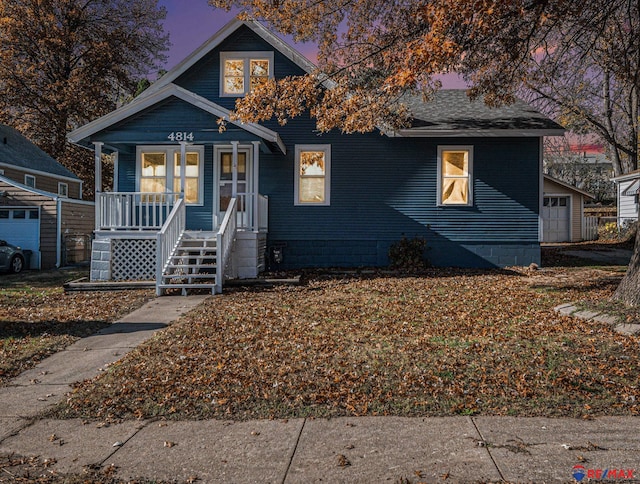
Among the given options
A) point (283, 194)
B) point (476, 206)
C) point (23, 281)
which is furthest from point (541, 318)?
point (23, 281)

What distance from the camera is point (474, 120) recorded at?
14.6 metres

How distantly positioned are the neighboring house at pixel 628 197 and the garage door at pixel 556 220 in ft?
8.82

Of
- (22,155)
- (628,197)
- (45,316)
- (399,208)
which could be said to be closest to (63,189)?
(22,155)

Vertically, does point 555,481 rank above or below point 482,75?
below

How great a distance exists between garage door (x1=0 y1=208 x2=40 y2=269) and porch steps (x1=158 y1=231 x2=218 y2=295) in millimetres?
8838

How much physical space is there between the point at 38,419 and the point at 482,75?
35.4 feet

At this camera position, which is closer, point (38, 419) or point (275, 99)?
point (38, 419)

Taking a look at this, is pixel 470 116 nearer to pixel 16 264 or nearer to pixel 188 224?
pixel 188 224

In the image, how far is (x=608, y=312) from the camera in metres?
7.29

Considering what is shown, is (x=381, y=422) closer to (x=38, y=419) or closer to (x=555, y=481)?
(x=555, y=481)

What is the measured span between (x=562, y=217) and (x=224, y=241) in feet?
70.7

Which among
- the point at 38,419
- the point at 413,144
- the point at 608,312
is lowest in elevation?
the point at 38,419

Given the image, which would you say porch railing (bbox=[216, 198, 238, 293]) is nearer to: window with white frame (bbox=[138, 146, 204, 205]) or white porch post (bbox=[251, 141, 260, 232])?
white porch post (bbox=[251, 141, 260, 232])

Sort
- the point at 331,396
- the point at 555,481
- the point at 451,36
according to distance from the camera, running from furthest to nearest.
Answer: the point at 451,36 < the point at 331,396 < the point at 555,481
